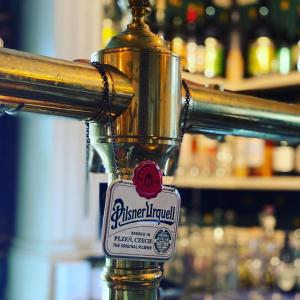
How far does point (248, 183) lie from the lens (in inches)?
80.6

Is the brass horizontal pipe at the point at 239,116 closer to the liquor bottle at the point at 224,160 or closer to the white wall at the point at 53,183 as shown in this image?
the white wall at the point at 53,183

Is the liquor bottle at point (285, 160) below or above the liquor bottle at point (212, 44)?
below

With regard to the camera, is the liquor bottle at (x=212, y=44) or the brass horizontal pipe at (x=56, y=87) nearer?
the brass horizontal pipe at (x=56, y=87)

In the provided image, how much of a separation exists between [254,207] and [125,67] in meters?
2.08

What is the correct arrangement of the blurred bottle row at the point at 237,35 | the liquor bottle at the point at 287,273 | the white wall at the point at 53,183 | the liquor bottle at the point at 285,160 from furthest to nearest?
the blurred bottle row at the point at 237,35
the liquor bottle at the point at 285,160
the liquor bottle at the point at 287,273
the white wall at the point at 53,183

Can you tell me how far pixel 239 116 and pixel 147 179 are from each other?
0.26ft

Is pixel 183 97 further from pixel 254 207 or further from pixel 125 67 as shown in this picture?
pixel 254 207

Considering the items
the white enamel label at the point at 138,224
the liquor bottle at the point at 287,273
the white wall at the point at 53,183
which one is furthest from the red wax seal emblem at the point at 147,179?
the liquor bottle at the point at 287,273

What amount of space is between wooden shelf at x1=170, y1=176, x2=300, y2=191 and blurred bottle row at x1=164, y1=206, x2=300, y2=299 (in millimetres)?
107

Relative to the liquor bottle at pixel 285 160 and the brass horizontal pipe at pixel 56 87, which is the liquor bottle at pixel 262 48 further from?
the brass horizontal pipe at pixel 56 87

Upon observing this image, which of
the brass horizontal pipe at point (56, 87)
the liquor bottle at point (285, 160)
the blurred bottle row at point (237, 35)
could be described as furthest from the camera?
the blurred bottle row at point (237, 35)

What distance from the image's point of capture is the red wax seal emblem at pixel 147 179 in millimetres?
289

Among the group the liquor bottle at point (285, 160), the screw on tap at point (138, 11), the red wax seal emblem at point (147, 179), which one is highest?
the liquor bottle at point (285, 160)

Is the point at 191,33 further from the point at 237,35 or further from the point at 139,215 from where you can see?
the point at 139,215
